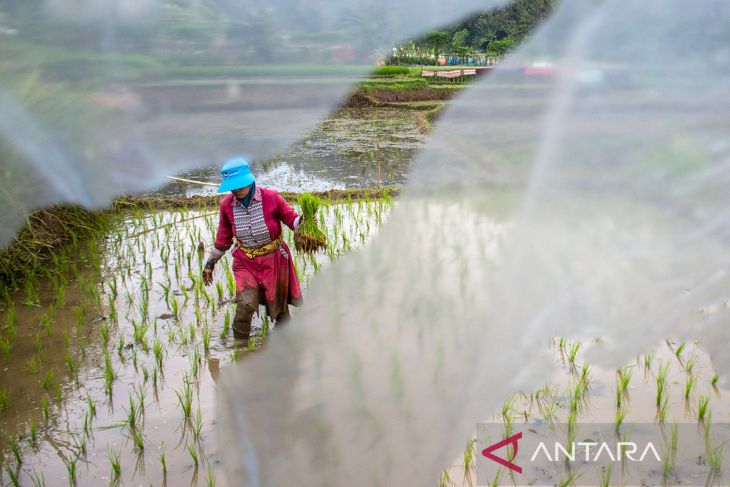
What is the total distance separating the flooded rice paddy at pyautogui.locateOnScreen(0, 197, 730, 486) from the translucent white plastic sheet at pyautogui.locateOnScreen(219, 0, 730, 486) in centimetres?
24

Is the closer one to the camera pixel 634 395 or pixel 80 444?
pixel 80 444

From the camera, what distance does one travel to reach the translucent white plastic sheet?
1.34m

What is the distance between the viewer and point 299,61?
5.42ft

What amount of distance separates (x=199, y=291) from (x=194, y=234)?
1255mm

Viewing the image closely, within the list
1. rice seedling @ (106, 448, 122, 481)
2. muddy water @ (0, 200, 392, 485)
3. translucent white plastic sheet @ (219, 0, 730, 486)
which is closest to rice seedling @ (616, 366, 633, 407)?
translucent white plastic sheet @ (219, 0, 730, 486)

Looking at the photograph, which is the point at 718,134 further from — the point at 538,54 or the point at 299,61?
the point at 299,61

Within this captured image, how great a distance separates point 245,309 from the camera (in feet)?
10.6

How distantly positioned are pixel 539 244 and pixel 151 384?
82.1 inches

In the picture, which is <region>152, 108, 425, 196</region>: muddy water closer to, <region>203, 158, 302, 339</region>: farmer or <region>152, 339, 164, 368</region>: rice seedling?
<region>203, 158, 302, 339</region>: farmer

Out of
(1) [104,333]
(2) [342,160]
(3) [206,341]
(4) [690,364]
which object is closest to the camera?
(4) [690,364]

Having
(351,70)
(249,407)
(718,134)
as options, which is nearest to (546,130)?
(718,134)

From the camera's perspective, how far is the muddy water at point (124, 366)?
7.74 ft

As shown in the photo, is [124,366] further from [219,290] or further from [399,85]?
[399,85]

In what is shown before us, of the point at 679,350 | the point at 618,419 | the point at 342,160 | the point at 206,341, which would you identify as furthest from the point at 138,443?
the point at 342,160
